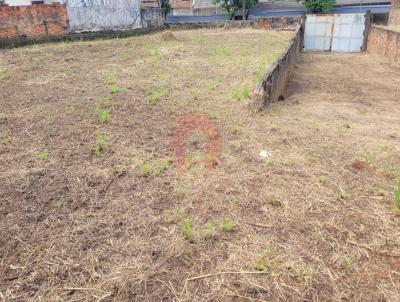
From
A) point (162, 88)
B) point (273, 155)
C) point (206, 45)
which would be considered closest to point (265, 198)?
point (273, 155)

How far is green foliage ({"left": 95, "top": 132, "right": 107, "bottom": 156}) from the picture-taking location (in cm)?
403

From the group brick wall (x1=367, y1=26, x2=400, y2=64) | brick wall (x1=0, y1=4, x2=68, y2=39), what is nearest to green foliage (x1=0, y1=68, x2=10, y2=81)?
brick wall (x1=0, y1=4, x2=68, y2=39)

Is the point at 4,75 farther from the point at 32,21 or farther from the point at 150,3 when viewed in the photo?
the point at 150,3

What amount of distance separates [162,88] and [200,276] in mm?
5183

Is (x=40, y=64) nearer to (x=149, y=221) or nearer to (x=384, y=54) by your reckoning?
(x=149, y=221)

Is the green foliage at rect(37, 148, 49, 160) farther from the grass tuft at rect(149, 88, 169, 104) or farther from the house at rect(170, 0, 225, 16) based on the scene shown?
the house at rect(170, 0, 225, 16)

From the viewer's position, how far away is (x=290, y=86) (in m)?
9.55

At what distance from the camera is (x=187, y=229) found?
2660mm

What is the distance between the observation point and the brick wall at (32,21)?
14069 mm

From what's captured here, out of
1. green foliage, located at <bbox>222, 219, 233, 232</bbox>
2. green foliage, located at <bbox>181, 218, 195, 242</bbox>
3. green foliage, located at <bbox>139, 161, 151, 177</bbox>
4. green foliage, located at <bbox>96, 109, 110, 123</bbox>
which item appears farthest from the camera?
green foliage, located at <bbox>96, 109, 110, 123</bbox>

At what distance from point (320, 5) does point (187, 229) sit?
2977 cm

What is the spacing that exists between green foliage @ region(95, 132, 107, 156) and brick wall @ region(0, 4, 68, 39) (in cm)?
1240

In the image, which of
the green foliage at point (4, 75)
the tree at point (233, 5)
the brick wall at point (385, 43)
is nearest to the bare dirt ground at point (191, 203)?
the green foliage at point (4, 75)

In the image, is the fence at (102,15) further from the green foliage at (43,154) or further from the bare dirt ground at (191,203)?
the green foliage at (43,154)
